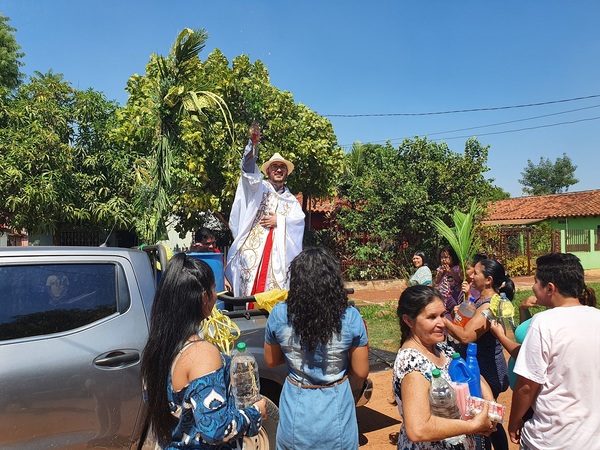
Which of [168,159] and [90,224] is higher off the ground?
[168,159]

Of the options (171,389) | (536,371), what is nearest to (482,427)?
(536,371)

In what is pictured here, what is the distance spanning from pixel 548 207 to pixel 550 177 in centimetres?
3797

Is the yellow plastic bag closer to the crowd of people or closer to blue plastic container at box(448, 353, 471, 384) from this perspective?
the crowd of people

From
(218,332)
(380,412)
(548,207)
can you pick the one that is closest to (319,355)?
(218,332)

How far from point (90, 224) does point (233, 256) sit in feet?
28.8

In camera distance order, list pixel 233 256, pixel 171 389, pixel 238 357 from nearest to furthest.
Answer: pixel 171 389 → pixel 238 357 → pixel 233 256

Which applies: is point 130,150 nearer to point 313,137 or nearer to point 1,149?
point 1,149

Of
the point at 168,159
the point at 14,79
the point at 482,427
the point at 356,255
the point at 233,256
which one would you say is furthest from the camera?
the point at 14,79

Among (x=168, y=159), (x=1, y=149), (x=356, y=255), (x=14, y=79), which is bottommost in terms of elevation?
(x=356, y=255)

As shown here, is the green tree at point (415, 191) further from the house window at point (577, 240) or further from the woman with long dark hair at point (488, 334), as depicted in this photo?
the woman with long dark hair at point (488, 334)

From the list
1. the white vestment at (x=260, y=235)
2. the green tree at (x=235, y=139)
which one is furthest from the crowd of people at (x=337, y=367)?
the green tree at (x=235, y=139)

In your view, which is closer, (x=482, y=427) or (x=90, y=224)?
(x=482, y=427)

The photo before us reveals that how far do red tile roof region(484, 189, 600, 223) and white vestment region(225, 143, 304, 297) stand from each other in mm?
20498

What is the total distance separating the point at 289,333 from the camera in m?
2.36
